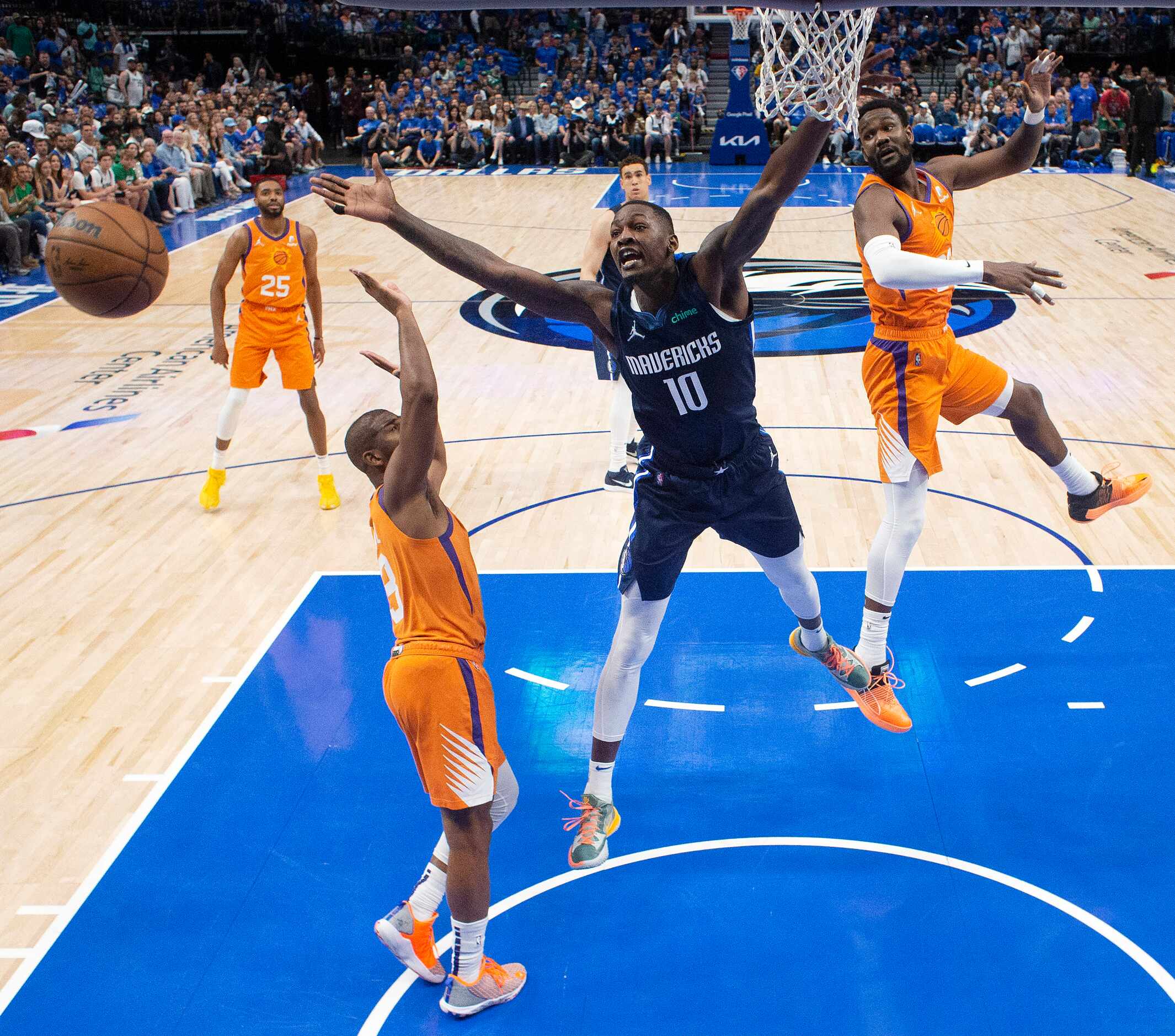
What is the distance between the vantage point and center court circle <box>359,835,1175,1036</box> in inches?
130

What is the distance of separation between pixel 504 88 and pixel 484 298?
53.2 ft

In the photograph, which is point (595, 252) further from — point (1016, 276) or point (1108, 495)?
point (1016, 276)

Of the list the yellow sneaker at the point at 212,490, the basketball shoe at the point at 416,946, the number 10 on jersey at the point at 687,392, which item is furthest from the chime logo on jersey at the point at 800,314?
the basketball shoe at the point at 416,946

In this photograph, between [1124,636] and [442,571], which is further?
[1124,636]

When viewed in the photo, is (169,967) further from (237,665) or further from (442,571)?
(237,665)

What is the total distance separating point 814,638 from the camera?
14.6ft

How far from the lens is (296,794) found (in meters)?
4.26

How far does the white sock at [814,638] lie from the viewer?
443 centimetres

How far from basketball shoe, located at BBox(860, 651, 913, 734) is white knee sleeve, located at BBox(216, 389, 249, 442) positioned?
3.97 meters

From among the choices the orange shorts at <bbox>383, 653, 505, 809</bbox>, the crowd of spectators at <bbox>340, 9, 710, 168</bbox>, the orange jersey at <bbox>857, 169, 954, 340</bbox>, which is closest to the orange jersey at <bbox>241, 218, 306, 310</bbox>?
the orange jersey at <bbox>857, 169, 954, 340</bbox>

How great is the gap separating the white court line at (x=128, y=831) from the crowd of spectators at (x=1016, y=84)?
15.7m

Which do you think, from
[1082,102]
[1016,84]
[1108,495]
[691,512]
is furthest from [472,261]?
[1016,84]

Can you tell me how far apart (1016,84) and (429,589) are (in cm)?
2303

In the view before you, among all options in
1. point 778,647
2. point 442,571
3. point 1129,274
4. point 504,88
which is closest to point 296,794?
point 442,571
